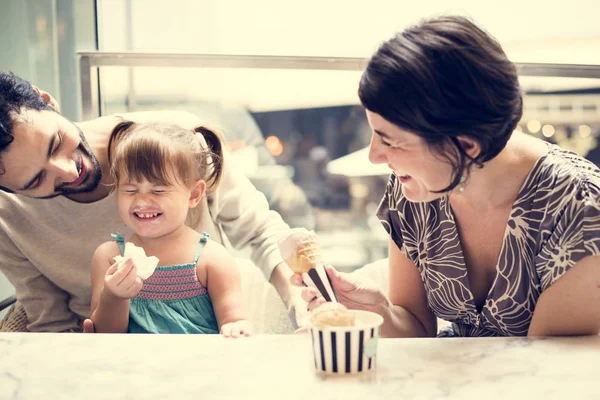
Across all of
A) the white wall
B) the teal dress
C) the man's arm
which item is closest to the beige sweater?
the man's arm

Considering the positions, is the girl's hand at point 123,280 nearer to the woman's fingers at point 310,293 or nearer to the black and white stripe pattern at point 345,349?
the woman's fingers at point 310,293

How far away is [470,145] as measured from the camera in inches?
49.9

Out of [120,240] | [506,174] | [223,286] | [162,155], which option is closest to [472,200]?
[506,174]

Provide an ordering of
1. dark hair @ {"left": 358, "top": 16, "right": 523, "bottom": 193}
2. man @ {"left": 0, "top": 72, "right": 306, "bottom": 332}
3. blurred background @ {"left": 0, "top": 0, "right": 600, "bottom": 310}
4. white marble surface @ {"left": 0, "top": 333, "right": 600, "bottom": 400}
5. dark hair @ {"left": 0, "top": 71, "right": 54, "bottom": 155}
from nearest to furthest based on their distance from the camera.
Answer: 1. white marble surface @ {"left": 0, "top": 333, "right": 600, "bottom": 400}
2. dark hair @ {"left": 358, "top": 16, "right": 523, "bottom": 193}
3. dark hair @ {"left": 0, "top": 71, "right": 54, "bottom": 155}
4. man @ {"left": 0, "top": 72, "right": 306, "bottom": 332}
5. blurred background @ {"left": 0, "top": 0, "right": 600, "bottom": 310}

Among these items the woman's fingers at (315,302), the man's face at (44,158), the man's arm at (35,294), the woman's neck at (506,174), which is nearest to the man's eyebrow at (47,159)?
the man's face at (44,158)

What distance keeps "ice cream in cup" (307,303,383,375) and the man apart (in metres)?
0.68

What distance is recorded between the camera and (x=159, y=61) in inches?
85.1

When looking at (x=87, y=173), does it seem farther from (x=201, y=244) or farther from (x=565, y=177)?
(x=565, y=177)

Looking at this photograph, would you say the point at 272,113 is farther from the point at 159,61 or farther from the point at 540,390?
the point at 540,390

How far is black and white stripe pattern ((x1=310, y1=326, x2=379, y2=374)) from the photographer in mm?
1013

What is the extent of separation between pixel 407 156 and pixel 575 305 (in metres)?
0.46

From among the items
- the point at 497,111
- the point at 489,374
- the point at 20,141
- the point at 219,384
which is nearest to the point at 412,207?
the point at 497,111

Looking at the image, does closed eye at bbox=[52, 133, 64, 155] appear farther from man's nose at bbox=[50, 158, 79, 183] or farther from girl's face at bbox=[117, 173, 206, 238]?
girl's face at bbox=[117, 173, 206, 238]

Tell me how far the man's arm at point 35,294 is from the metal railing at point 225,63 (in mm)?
631
